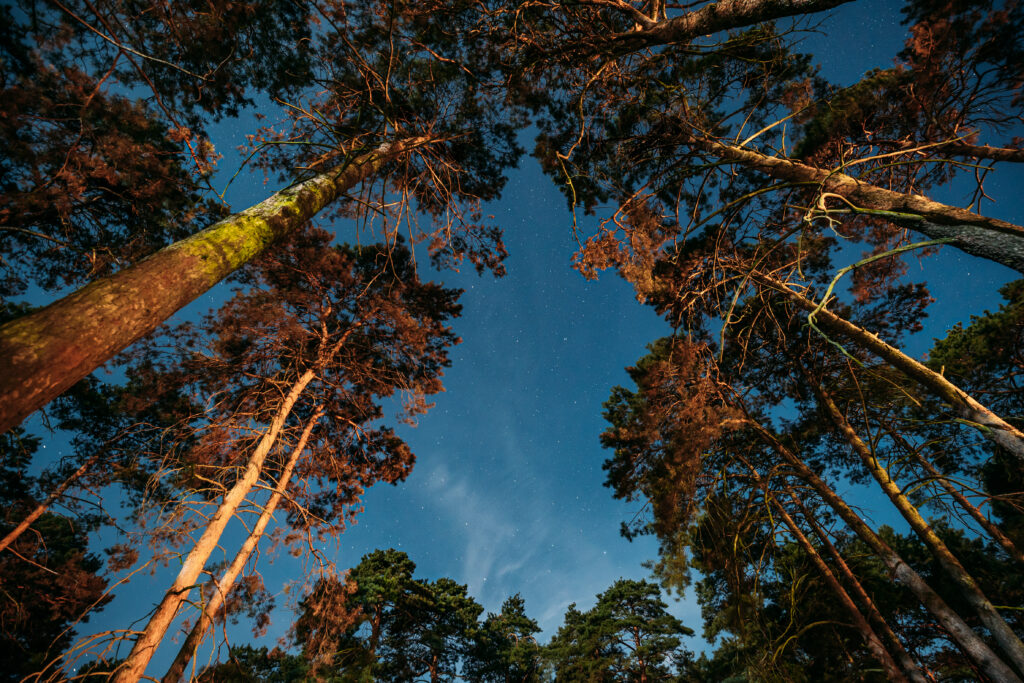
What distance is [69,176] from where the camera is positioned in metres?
4.43

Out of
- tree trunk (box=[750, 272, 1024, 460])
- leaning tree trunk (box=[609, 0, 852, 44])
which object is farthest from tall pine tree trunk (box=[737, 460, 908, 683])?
leaning tree trunk (box=[609, 0, 852, 44])

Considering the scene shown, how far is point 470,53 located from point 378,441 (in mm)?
8620

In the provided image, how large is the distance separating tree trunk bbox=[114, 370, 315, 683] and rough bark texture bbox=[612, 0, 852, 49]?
8.09 metres

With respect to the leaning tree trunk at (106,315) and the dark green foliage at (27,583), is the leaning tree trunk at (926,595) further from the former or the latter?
the dark green foliage at (27,583)

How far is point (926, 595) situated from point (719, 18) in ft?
28.1

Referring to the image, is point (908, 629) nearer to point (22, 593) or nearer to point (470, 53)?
point (470, 53)

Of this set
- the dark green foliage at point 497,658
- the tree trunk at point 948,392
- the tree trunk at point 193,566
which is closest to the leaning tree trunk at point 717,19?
the tree trunk at point 948,392

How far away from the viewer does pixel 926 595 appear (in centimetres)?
550

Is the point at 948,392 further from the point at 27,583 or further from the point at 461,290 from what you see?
the point at 27,583

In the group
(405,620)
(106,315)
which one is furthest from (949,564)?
(405,620)

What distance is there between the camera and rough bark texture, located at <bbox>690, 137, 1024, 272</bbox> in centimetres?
242

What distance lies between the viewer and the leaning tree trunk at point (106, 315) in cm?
154

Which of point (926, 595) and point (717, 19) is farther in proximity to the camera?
point (926, 595)

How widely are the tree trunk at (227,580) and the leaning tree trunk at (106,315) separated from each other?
293 centimetres
